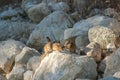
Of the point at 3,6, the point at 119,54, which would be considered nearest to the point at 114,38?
the point at 119,54

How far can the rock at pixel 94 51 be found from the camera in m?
10.3

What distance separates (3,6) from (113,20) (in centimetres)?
650

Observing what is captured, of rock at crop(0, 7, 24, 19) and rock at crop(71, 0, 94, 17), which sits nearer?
rock at crop(71, 0, 94, 17)

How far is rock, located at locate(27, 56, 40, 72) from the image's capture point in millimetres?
10493

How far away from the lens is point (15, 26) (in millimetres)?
14422

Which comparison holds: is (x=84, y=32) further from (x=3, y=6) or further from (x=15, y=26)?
(x=3, y=6)

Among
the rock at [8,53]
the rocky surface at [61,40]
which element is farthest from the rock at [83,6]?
the rock at [8,53]

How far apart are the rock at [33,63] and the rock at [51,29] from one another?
1702 mm

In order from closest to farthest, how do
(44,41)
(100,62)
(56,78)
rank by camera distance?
(56,78) → (100,62) → (44,41)

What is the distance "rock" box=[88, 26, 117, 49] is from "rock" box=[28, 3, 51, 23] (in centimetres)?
374

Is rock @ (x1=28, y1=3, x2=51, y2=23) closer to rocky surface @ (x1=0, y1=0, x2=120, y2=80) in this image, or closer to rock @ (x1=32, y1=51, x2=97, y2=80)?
rocky surface @ (x1=0, y1=0, x2=120, y2=80)

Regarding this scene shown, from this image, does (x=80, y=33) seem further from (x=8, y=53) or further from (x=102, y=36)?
(x=8, y=53)

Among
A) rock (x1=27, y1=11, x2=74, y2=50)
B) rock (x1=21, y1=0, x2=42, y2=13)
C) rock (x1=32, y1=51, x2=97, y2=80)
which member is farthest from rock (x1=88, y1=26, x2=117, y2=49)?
rock (x1=21, y1=0, x2=42, y2=13)

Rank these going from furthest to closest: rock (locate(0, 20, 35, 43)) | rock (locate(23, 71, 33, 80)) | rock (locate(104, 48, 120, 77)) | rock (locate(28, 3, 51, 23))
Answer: rock (locate(28, 3, 51, 23))
rock (locate(0, 20, 35, 43))
rock (locate(23, 71, 33, 80))
rock (locate(104, 48, 120, 77))
